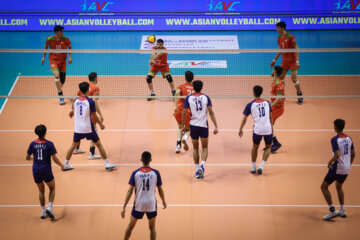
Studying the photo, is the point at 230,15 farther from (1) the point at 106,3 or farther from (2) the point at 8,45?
(2) the point at 8,45

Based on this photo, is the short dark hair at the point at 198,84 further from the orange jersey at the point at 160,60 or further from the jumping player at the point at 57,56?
the jumping player at the point at 57,56

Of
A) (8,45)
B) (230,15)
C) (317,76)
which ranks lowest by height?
(317,76)

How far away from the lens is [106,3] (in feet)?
67.4

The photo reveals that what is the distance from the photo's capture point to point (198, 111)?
10523 mm

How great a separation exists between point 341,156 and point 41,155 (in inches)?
229

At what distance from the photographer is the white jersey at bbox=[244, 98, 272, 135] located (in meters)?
10.5

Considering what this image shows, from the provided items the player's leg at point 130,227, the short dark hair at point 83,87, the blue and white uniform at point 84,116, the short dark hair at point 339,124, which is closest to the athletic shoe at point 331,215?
the short dark hair at point 339,124

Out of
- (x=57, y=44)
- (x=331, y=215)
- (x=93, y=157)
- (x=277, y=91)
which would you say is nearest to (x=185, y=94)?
(x=277, y=91)

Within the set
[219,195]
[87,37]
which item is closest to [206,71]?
[87,37]

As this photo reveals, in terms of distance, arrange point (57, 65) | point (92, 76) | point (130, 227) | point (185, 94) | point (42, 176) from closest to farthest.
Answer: point (130, 227) → point (42, 176) → point (185, 94) → point (92, 76) → point (57, 65)

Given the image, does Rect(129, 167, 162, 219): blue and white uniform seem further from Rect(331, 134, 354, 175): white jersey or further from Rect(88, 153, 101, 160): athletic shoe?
Rect(88, 153, 101, 160): athletic shoe

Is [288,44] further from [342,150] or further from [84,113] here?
[84,113]

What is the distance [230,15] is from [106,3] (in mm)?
5462

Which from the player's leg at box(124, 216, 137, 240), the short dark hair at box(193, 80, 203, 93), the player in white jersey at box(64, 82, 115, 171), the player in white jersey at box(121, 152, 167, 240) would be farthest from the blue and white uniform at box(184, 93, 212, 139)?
the player's leg at box(124, 216, 137, 240)
